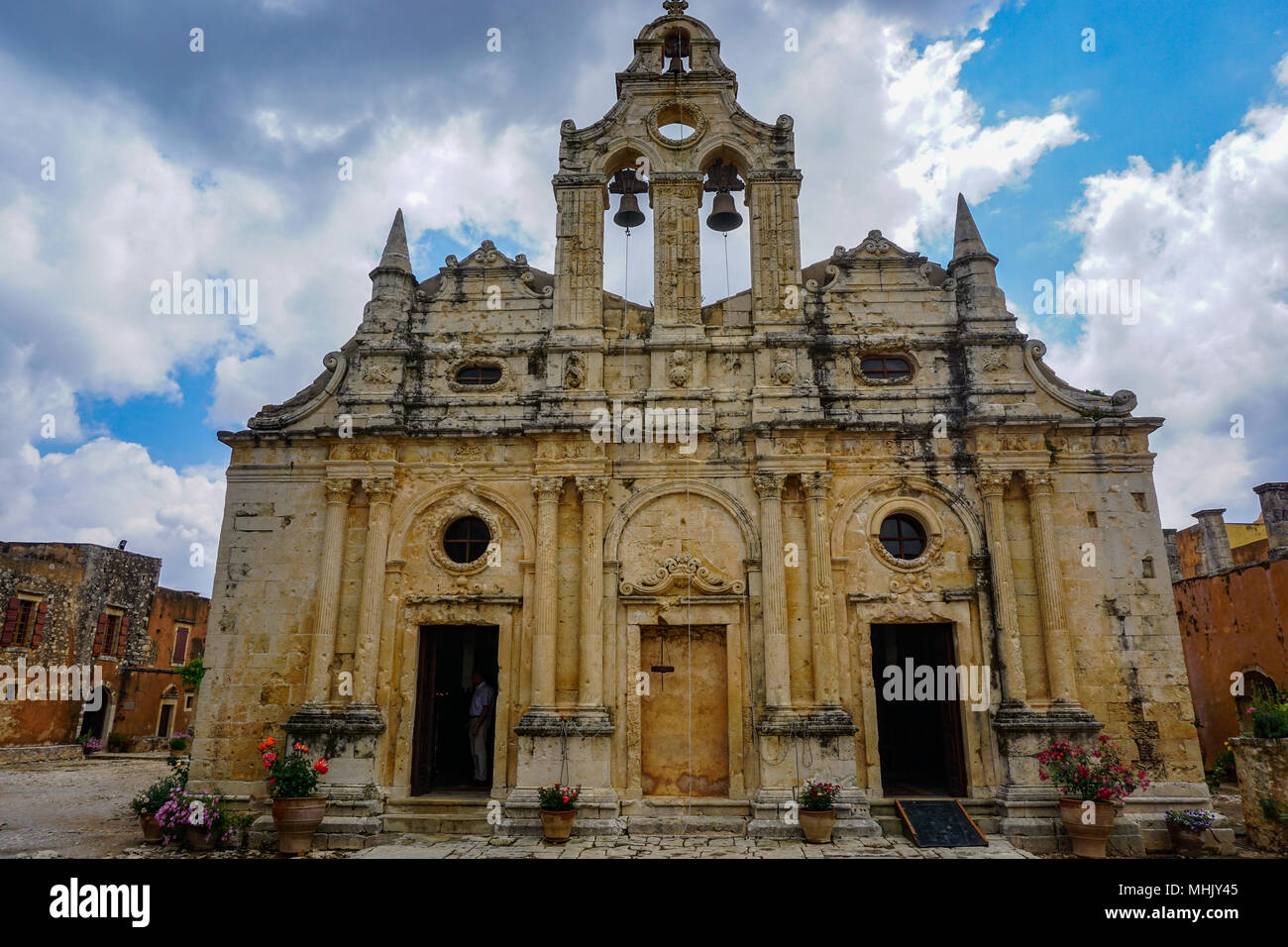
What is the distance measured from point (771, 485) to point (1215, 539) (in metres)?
16.2

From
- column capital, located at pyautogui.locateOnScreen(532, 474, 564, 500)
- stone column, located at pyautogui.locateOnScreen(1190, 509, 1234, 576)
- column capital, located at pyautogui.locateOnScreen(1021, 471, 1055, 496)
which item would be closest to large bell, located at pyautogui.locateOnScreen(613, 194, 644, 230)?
column capital, located at pyautogui.locateOnScreen(532, 474, 564, 500)

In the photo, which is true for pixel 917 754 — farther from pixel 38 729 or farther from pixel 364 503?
pixel 38 729

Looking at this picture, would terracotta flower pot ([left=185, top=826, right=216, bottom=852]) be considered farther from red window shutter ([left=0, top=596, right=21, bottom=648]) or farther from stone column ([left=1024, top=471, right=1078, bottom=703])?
red window shutter ([left=0, top=596, right=21, bottom=648])

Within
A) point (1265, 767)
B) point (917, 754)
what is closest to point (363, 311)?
point (917, 754)

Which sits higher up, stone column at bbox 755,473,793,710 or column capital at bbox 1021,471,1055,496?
column capital at bbox 1021,471,1055,496

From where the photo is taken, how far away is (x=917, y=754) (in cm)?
1534

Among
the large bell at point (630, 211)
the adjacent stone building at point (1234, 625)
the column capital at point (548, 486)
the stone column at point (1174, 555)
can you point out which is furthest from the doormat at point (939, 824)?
the stone column at point (1174, 555)

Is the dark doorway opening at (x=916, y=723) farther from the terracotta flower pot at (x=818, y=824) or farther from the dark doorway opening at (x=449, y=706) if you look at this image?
the dark doorway opening at (x=449, y=706)

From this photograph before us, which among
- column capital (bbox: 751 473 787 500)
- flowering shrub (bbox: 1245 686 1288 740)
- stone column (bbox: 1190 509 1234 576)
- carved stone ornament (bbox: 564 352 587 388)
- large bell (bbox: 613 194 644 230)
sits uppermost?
large bell (bbox: 613 194 644 230)

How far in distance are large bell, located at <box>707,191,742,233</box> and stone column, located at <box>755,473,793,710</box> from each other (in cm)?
550

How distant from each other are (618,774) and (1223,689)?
15.0 metres

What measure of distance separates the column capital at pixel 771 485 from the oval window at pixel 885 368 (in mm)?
2732

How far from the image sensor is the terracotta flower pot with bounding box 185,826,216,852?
38.1ft
